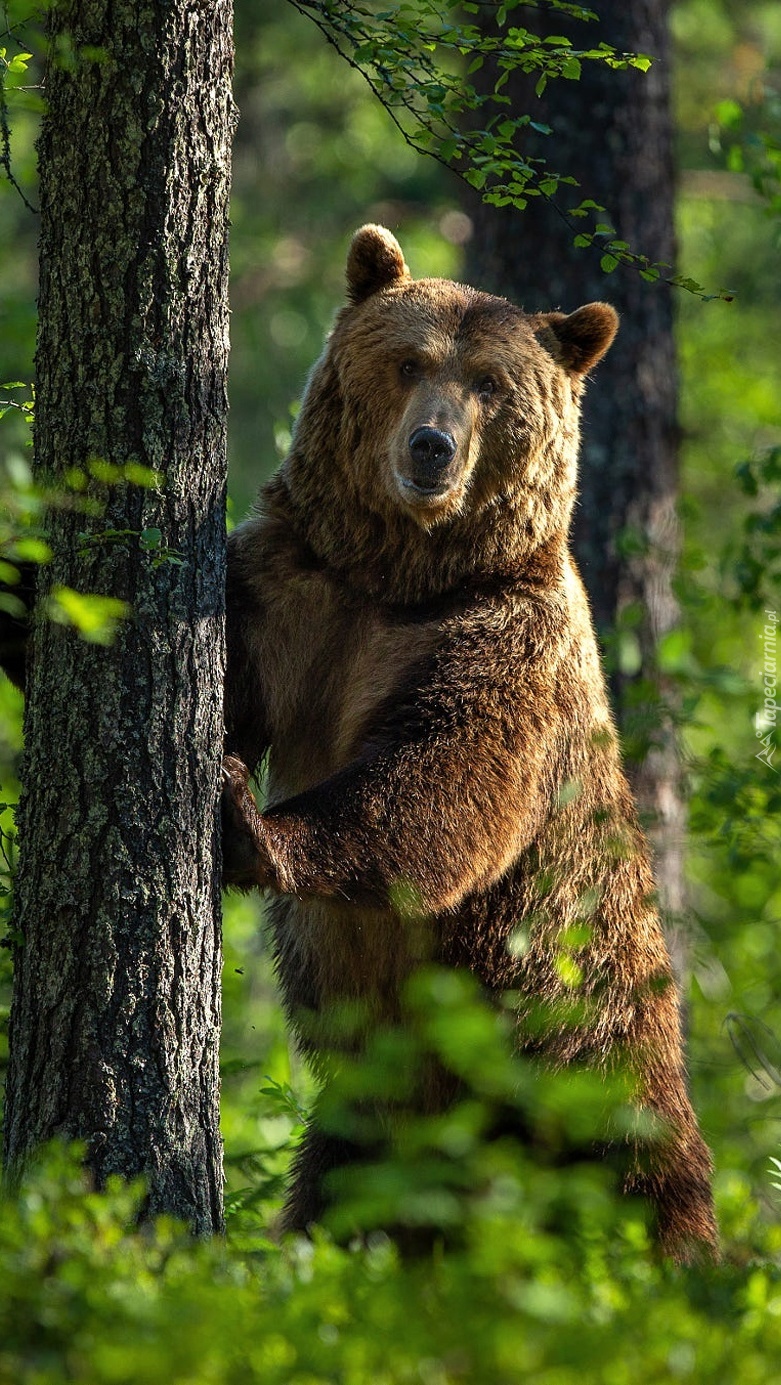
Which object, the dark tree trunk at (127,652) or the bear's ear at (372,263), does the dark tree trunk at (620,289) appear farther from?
the dark tree trunk at (127,652)

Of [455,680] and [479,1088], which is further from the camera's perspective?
[455,680]

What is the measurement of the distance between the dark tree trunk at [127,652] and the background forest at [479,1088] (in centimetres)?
31

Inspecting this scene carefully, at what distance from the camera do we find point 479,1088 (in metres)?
2.30

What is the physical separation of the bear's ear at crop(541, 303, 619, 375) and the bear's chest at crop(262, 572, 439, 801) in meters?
1.20

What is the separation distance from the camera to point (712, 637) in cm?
871

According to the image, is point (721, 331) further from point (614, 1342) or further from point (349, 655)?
point (614, 1342)

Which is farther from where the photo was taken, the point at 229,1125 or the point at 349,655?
the point at 229,1125

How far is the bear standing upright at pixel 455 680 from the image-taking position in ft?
14.3

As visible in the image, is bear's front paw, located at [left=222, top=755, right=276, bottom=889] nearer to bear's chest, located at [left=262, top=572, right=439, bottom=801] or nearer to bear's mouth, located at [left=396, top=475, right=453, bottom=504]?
bear's chest, located at [left=262, top=572, right=439, bottom=801]

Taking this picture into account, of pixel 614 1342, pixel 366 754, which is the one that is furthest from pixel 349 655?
pixel 614 1342

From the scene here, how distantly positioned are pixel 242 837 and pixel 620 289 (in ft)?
13.3

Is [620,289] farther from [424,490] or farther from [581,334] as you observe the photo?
[424,490]

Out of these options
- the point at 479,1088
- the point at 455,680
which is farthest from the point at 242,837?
the point at 479,1088

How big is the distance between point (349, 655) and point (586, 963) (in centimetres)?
120
